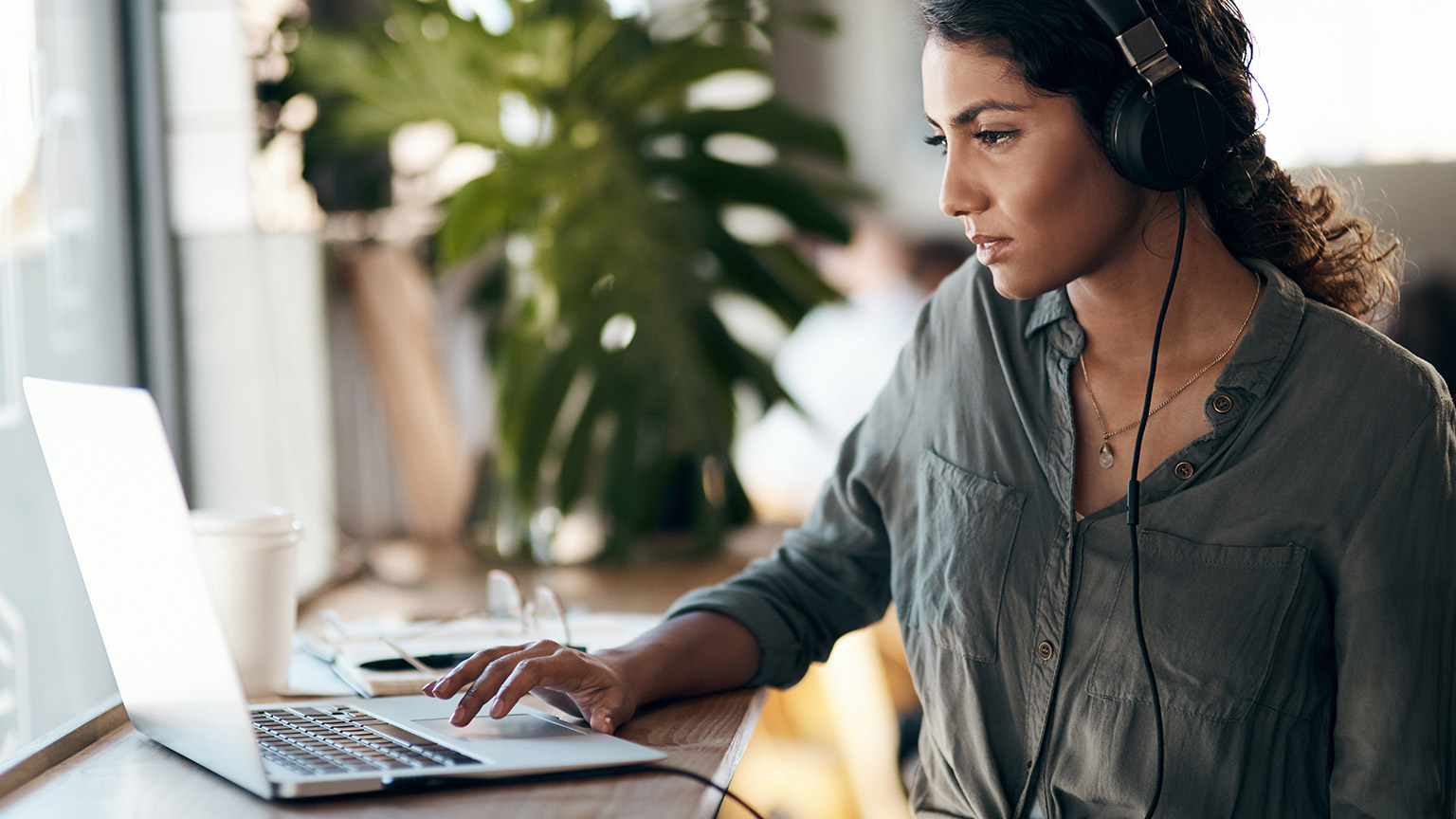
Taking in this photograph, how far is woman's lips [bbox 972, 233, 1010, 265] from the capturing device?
2.89 ft

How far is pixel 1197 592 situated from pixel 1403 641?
0.44ft

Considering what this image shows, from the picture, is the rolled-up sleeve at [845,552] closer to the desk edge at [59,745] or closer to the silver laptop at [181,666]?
the silver laptop at [181,666]

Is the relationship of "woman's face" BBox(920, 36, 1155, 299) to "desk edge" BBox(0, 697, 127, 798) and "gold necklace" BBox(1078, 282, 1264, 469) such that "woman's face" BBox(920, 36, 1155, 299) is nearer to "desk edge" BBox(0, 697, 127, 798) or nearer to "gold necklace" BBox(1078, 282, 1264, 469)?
"gold necklace" BBox(1078, 282, 1264, 469)

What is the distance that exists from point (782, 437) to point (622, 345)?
5.68 ft

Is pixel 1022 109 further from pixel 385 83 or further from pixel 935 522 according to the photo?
pixel 385 83

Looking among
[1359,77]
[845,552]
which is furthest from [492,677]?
[1359,77]

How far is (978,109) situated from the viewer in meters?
0.87

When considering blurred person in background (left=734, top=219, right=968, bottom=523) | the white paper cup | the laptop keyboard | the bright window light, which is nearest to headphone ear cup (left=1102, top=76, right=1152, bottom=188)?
the laptop keyboard

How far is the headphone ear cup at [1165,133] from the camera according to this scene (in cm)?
82

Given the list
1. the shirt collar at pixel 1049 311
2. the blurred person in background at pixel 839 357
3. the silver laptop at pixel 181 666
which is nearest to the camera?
the silver laptop at pixel 181 666

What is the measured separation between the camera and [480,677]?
0.83 metres

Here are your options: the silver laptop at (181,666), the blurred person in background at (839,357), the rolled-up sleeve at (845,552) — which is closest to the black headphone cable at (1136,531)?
the rolled-up sleeve at (845,552)

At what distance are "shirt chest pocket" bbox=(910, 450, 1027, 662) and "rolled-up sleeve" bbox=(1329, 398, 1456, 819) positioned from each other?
0.81ft

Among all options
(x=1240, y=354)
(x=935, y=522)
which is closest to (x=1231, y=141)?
(x=1240, y=354)
